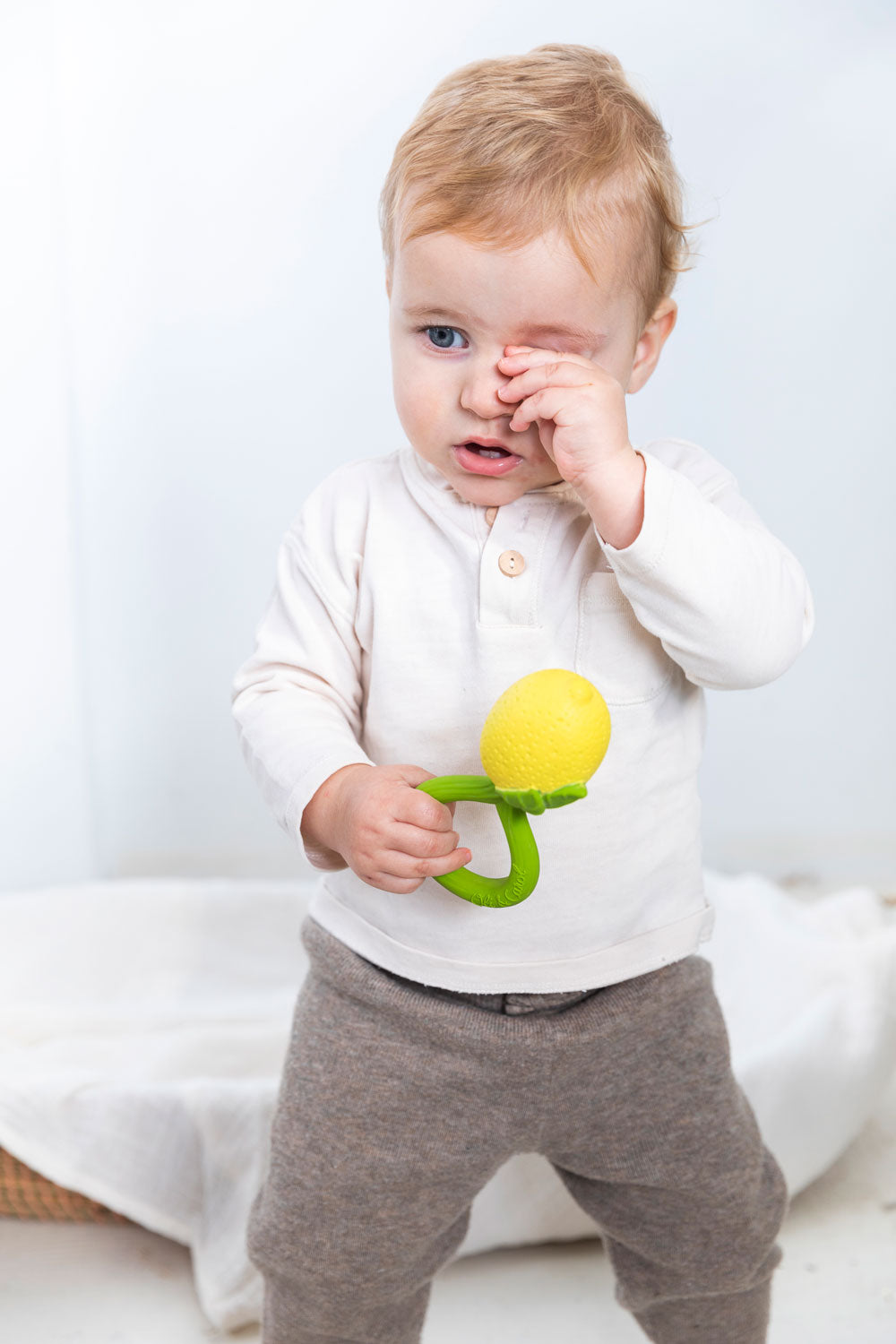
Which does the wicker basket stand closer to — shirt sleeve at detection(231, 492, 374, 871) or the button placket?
shirt sleeve at detection(231, 492, 374, 871)

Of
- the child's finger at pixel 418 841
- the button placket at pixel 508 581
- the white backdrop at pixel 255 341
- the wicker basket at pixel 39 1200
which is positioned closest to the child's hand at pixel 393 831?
the child's finger at pixel 418 841

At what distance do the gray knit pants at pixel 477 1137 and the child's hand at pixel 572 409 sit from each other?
0.30 metres

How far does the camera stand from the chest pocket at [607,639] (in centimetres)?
73

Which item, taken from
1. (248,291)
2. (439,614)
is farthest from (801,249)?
(439,614)

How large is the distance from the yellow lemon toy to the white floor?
492 mm

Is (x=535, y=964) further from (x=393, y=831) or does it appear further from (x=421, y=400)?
(x=421, y=400)

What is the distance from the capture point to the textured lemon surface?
61 centimetres

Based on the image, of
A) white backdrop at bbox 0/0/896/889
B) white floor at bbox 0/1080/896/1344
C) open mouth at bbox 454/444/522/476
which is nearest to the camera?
open mouth at bbox 454/444/522/476

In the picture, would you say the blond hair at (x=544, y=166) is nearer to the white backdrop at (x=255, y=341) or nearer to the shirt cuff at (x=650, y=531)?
the shirt cuff at (x=650, y=531)

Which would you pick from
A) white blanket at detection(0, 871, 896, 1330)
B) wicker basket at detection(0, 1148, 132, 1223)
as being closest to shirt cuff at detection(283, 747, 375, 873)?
white blanket at detection(0, 871, 896, 1330)

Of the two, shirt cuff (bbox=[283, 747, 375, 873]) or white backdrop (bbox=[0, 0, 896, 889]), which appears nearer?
shirt cuff (bbox=[283, 747, 375, 873])

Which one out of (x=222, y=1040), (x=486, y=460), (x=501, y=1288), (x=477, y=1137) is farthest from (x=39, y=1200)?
(x=486, y=460)

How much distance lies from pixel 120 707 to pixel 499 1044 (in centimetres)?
104

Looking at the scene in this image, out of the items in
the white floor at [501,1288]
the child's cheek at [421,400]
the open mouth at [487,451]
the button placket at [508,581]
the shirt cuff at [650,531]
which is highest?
the child's cheek at [421,400]
